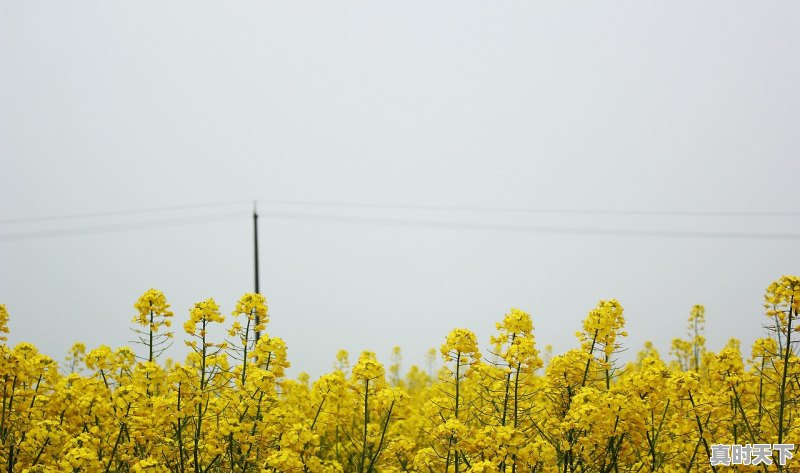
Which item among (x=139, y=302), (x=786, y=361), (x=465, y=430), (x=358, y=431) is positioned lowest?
(x=358, y=431)

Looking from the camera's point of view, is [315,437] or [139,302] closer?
[315,437]

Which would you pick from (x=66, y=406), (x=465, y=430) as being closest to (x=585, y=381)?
(x=465, y=430)

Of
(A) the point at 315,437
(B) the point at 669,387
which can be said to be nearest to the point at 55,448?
(A) the point at 315,437

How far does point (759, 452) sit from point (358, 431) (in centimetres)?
456

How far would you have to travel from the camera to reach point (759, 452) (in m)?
5.91

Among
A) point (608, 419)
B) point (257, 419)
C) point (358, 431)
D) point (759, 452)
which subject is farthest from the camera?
point (358, 431)

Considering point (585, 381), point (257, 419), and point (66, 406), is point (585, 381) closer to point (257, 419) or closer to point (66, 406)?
point (257, 419)

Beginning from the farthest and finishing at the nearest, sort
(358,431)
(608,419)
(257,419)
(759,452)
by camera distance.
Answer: (358,431)
(759,452)
(257,419)
(608,419)

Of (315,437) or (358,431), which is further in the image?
(358,431)

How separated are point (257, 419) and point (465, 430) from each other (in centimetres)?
143

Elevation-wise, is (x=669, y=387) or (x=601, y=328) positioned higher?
(x=601, y=328)

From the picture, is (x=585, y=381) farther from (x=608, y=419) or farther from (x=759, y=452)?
(x=759, y=452)

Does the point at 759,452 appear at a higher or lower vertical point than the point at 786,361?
lower

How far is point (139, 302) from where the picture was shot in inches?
243
